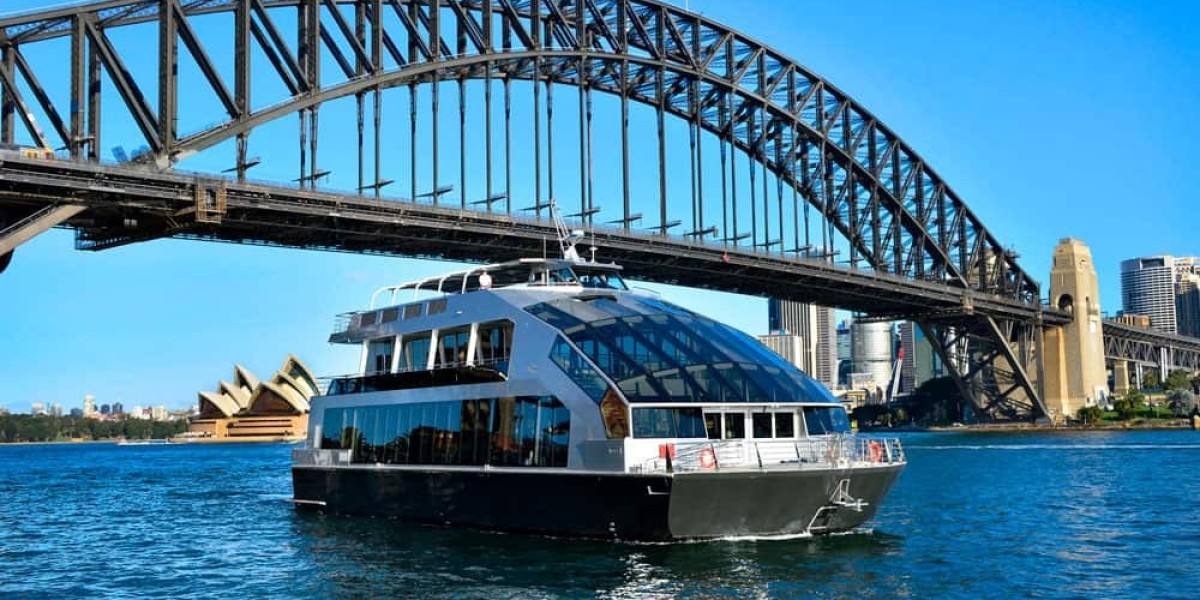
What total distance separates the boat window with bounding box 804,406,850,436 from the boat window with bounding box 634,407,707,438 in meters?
2.48

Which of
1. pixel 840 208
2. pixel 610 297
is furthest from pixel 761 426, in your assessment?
pixel 840 208

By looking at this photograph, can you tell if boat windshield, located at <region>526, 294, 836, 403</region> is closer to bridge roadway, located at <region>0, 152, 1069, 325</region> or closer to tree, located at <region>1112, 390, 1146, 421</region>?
bridge roadway, located at <region>0, 152, 1069, 325</region>

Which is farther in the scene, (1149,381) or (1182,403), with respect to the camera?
(1149,381)

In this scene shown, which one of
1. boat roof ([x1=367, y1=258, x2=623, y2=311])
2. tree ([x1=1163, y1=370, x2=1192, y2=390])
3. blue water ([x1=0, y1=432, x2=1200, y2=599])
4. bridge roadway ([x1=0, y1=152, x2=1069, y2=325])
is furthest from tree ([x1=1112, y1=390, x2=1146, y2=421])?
boat roof ([x1=367, y1=258, x2=623, y2=311])

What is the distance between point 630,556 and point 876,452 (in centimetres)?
539

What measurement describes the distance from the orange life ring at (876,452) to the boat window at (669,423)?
345cm

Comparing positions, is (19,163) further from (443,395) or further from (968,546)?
(968,546)

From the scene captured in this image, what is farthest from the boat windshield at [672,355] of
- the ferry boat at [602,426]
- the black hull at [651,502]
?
the black hull at [651,502]

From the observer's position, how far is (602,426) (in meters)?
22.1

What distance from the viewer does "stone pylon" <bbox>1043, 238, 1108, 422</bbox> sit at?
97938mm

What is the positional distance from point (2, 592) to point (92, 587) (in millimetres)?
1355

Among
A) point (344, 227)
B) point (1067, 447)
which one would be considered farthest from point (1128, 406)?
point (344, 227)

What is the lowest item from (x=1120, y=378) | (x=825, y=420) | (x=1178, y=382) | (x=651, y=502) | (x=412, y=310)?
(x=651, y=502)

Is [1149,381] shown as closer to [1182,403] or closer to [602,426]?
[1182,403]
